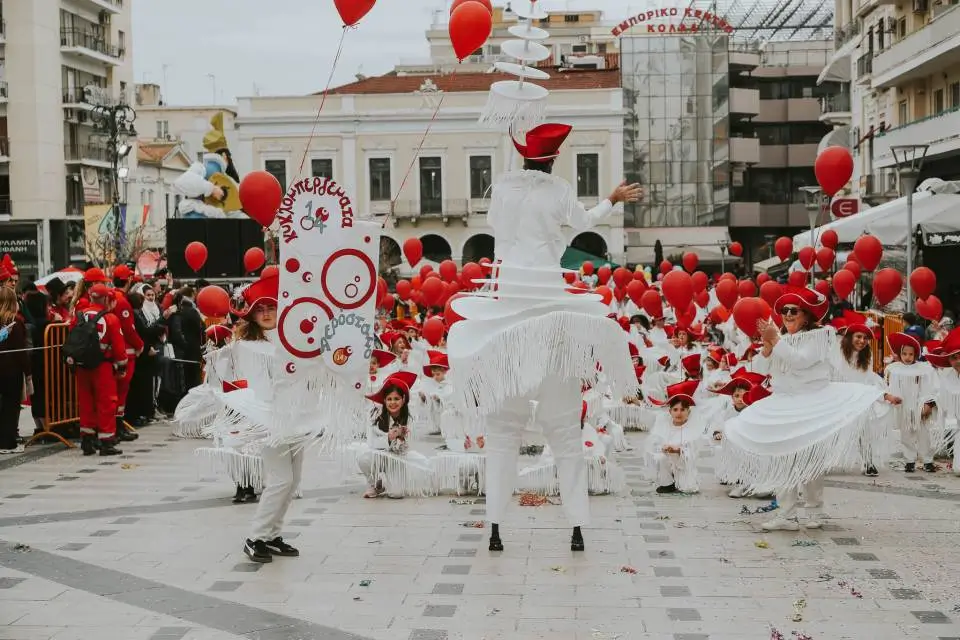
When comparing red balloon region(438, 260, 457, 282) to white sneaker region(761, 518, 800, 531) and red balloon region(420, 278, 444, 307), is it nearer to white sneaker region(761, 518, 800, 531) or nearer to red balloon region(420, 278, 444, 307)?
red balloon region(420, 278, 444, 307)

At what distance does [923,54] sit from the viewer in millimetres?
27375

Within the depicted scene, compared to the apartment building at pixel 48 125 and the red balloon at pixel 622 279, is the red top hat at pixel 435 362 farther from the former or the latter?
the apartment building at pixel 48 125

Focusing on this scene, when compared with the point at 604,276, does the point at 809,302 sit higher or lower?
lower

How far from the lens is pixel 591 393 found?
11.6 metres

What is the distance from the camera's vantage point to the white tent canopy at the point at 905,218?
17000mm

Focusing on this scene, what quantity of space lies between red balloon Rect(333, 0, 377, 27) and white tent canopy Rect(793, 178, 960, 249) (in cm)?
1091

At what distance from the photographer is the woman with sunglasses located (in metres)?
7.62

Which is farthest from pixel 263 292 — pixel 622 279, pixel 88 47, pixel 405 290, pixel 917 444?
pixel 88 47

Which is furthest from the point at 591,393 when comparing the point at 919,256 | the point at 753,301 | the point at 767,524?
the point at 919,256

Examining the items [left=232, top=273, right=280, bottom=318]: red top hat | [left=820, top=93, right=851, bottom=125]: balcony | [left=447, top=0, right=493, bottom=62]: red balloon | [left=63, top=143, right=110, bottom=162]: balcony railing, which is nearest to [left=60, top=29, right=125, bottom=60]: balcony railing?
[left=63, top=143, right=110, bottom=162]: balcony railing

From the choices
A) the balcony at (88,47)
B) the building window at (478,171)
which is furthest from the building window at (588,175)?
the balcony at (88,47)

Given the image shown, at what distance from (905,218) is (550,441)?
11.4 metres

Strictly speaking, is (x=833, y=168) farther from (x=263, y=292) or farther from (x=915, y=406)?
(x=263, y=292)

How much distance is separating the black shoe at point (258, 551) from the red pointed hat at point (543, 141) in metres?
2.87
